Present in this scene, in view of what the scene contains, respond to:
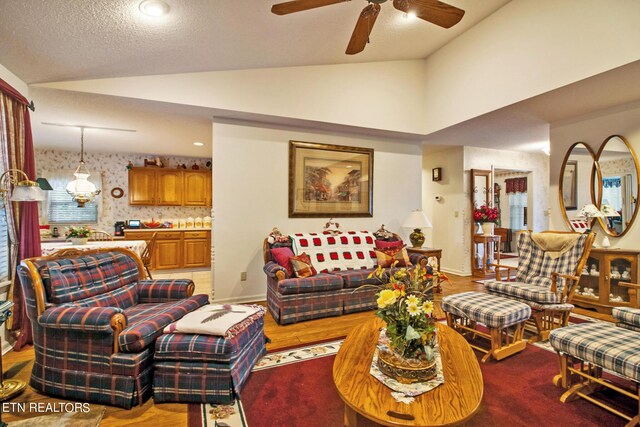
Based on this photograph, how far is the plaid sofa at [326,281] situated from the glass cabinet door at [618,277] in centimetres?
225

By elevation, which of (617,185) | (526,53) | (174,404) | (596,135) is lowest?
(174,404)

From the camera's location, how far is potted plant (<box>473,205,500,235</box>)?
562 cm

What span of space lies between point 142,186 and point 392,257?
5592 millimetres

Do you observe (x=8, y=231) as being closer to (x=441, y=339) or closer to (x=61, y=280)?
(x=61, y=280)

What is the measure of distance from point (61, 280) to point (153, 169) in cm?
502

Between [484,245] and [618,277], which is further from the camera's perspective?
[484,245]

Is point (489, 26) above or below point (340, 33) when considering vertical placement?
above

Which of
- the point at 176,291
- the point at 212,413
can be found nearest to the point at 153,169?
the point at 176,291

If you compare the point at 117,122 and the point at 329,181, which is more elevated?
the point at 117,122

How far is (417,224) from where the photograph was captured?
15.2ft

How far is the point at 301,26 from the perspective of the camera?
2.99 m

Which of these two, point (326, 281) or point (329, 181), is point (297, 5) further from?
point (329, 181)

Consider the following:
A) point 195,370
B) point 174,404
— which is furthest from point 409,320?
point 174,404

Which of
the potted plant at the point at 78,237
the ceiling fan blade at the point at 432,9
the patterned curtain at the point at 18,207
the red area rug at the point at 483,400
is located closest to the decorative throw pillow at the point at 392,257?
the red area rug at the point at 483,400
